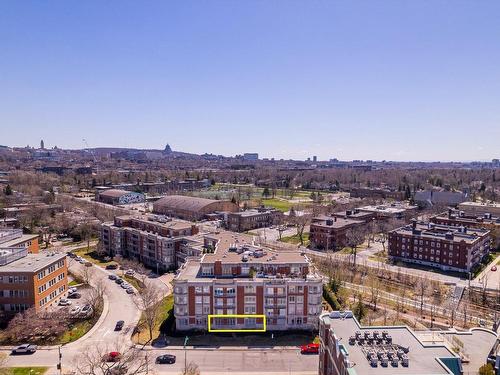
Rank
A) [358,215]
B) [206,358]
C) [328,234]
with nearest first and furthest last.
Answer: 1. [206,358]
2. [328,234]
3. [358,215]

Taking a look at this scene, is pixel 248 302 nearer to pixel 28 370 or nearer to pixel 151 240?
pixel 28 370

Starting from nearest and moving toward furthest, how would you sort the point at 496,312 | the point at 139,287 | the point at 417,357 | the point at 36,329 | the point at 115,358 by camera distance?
the point at 417,357 → the point at 115,358 → the point at 36,329 → the point at 496,312 → the point at 139,287

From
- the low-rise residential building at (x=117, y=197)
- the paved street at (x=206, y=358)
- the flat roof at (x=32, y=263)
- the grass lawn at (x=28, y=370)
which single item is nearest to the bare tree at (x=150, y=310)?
the paved street at (x=206, y=358)

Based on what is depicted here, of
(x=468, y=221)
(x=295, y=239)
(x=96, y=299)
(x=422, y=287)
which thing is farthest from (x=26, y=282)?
(x=468, y=221)

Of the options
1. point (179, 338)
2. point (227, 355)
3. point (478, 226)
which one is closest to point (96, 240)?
point (179, 338)

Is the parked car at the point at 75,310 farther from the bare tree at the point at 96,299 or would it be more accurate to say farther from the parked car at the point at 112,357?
the parked car at the point at 112,357

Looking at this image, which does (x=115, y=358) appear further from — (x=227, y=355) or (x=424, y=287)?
(x=424, y=287)

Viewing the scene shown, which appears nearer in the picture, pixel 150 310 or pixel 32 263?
pixel 150 310
